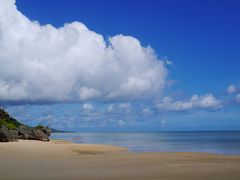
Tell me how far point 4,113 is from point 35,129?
3078 centimetres

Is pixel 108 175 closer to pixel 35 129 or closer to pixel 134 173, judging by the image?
pixel 134 173

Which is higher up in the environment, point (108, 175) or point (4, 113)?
point (4, 113)

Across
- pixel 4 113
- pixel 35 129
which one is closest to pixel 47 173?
pixel 35 129

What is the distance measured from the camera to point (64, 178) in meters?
18.6

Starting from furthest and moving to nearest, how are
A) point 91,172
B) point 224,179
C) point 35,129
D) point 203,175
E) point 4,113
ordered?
point 4,113
point 35,129
point 91,172
point 203,175
point 224,179

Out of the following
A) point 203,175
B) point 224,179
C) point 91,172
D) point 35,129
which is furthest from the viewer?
point 35,129

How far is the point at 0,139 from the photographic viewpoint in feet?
159

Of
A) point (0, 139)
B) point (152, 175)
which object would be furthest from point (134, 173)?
point (0, 139)

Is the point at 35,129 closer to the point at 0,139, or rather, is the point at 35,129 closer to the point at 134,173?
the point at 0,139

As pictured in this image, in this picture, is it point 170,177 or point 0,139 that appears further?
point 0,139

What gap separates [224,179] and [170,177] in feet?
A: 7.98

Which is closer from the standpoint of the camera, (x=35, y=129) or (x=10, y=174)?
(x=10, y=174)

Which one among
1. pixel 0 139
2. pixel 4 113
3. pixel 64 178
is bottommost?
pixel 64 178

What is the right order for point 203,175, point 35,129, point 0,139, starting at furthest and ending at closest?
point 35,129 < point 0,139 < point 203,175
